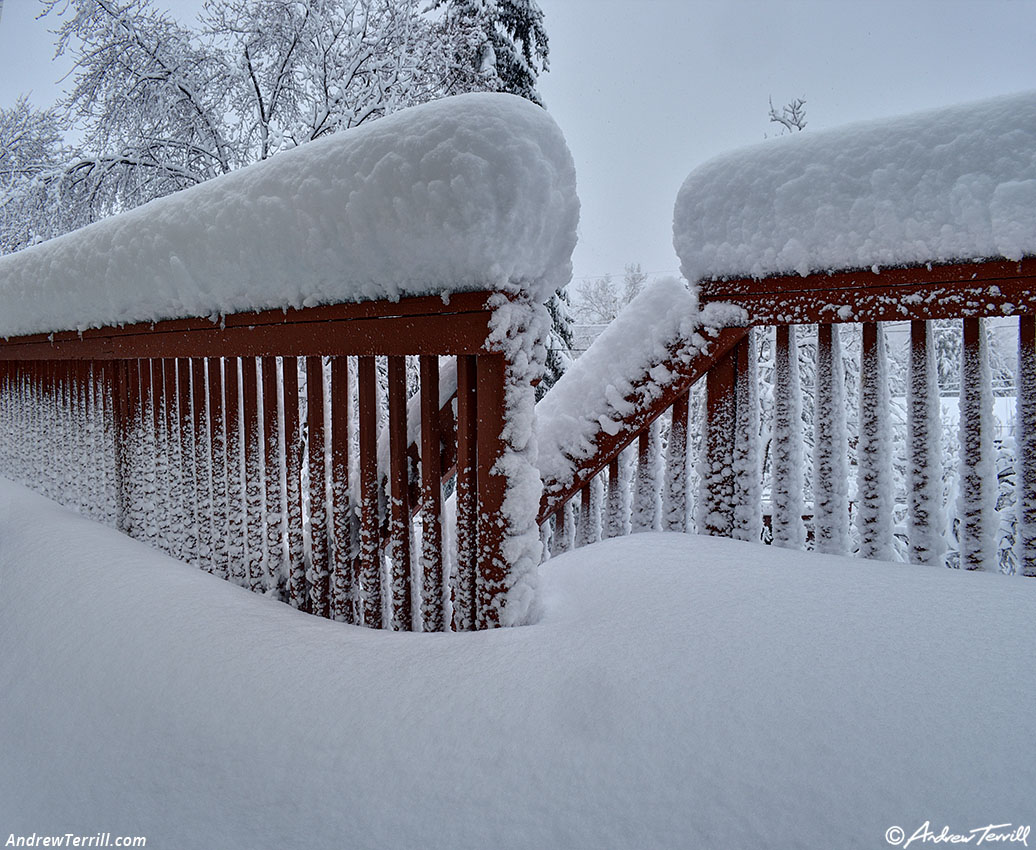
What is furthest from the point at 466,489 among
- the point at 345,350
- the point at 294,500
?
the point at 294,500

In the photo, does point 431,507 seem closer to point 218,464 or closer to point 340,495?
point 340,495

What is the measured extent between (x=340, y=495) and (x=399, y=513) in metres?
0.26

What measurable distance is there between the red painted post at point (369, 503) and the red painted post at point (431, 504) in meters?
0.20

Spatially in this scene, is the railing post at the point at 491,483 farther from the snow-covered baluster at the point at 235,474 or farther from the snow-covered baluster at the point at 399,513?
A: the snow-covered baluster at the point at 235,474

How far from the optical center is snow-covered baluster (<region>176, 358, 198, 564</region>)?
2.51 m

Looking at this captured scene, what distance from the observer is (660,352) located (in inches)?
85.2

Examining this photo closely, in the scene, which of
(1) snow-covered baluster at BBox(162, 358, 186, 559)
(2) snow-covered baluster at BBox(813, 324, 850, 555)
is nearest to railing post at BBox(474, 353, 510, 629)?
(2) snow-covered baluster at BBox(813, 324, 850, 555)

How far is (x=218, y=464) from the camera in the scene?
Result: 240cm

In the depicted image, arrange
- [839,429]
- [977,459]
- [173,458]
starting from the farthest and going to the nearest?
[173,458] → [839,429] → [977,459]

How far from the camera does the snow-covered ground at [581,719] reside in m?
0.87

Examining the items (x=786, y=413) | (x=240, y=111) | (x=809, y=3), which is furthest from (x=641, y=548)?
(x=809, y=3)

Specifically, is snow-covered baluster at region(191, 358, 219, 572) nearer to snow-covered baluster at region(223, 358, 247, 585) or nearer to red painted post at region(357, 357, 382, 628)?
snow-covered baluster at region(223, 358, 247, 585)

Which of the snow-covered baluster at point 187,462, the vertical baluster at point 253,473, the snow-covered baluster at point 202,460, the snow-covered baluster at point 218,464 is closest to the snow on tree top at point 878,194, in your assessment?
the vertical baluster at point 253,473

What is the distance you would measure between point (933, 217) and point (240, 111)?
42.8 feet
